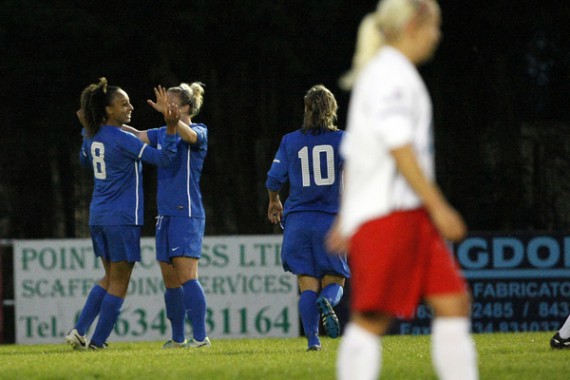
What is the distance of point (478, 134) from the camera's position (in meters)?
19.4

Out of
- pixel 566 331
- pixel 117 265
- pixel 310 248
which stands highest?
pixel 310 248

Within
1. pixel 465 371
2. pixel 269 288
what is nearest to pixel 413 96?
pixel 465 371

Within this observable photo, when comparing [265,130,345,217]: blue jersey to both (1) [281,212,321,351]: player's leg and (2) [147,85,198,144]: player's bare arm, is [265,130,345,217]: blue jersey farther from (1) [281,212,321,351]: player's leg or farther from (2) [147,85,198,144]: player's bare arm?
(2) [147,85,198,144]: player's bare arm

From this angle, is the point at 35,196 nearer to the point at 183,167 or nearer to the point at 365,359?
the point at 183,167

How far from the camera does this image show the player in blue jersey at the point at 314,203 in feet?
30.0

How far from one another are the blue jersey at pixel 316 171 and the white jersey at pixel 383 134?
4.32 m

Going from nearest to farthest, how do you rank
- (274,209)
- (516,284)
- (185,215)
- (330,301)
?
(330,301) < (274,209) < (185,215) < (516,284)

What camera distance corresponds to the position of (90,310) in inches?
391

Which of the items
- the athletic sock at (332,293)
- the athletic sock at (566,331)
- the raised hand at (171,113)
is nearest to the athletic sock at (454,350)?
the athletic sock at (332,293)

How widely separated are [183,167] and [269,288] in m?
4.09


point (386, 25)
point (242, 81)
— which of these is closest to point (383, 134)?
point (386, 25)

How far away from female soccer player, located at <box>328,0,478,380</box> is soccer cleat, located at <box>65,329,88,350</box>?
541 cm

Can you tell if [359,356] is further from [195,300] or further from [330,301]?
[195,300]

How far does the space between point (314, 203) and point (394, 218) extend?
14.8 feet
